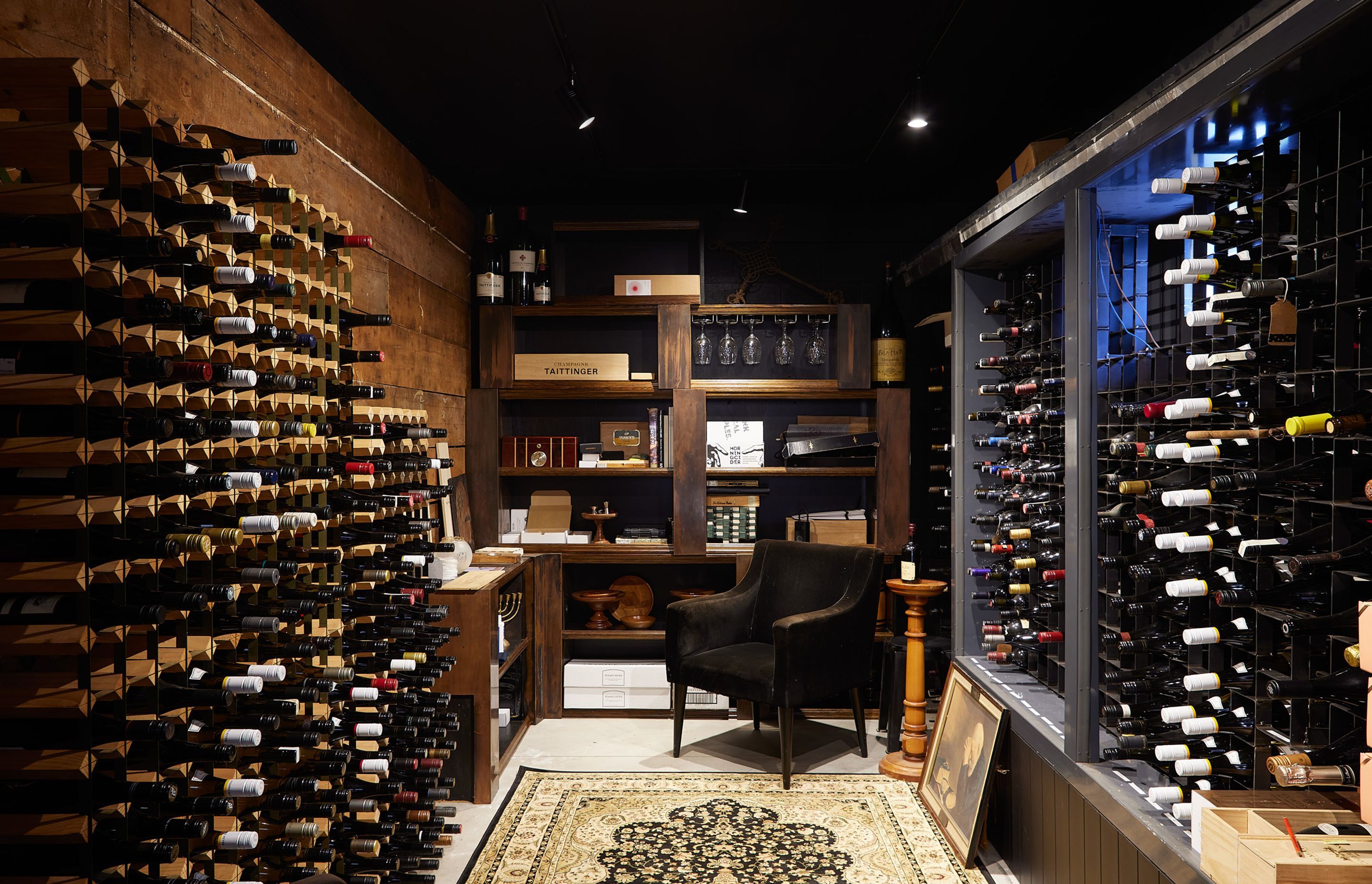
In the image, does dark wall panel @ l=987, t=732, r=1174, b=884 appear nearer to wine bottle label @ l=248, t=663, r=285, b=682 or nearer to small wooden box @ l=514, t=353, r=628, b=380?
wine bottle label @ l=248, t=663, r=285, b=682

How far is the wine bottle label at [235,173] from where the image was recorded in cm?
153

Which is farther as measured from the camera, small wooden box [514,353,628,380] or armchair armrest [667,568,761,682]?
small wooden box [514,353,628,380]

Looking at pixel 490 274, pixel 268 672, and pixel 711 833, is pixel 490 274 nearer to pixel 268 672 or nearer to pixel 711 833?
pixel 711 833

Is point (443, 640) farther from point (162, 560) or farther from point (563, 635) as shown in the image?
point (563, 635)

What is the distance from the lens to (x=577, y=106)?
3051 mm

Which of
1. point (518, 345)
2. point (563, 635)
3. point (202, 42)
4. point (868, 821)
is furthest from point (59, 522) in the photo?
point (518, 345)

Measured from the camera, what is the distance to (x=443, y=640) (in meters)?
2.68

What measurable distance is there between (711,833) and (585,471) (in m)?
1.97

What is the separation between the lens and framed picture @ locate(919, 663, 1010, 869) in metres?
2.77

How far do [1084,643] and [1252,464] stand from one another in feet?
2.02

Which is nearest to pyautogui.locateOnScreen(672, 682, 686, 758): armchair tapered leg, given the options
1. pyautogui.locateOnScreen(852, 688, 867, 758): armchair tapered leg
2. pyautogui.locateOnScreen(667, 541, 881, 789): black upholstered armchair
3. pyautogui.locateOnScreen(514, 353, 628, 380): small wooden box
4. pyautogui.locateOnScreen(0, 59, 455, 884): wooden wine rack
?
pyautogui.locateOnScreen(667, 541, 881, 789): black upholstered armchair

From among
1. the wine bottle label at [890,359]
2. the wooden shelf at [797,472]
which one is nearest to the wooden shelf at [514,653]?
the wooden shelf at [797,472]

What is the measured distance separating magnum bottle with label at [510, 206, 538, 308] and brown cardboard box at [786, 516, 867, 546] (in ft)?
6.04

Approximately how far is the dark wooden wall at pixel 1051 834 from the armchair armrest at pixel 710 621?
4.51 ft
